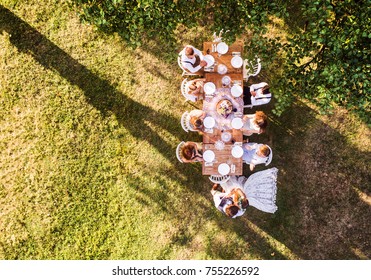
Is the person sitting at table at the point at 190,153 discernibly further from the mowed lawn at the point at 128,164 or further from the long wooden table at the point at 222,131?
the mowed lawn at the point at 128,164

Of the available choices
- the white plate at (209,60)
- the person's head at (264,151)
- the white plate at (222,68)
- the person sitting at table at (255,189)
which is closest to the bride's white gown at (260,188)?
the person sitting at table at (255,189)

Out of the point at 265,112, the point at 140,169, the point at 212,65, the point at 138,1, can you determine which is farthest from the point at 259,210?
the point at 138,1

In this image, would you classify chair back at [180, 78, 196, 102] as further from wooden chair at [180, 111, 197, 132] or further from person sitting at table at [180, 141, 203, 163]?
person sitting at table at [180, 141, 203, 163]

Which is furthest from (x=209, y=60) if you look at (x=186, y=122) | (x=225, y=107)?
(x=186, y=122)

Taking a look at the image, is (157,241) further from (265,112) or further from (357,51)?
(357,51)

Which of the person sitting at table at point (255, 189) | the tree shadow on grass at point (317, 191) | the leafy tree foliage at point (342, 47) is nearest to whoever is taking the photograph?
the leafy tree foliage at point (342, 47)

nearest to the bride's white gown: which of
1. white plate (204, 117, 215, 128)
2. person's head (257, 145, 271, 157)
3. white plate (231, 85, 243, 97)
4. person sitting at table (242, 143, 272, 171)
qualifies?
person sitting at table (242, 143, 272, 171)
